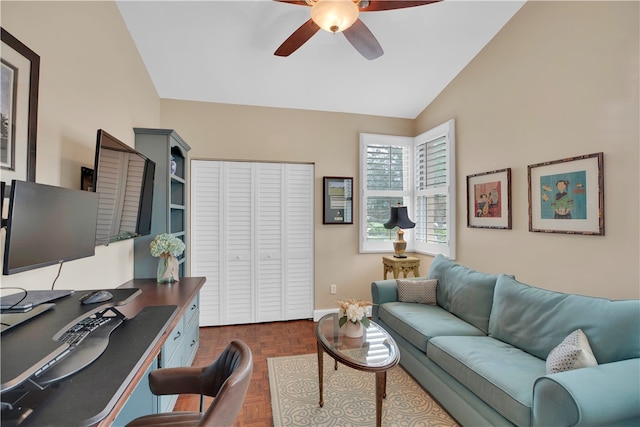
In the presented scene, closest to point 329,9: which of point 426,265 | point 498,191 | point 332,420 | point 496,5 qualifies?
point 496,5

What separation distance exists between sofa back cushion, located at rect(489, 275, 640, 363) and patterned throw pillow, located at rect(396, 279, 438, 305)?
2.02ft

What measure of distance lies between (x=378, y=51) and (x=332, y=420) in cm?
257

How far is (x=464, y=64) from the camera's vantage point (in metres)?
2.96

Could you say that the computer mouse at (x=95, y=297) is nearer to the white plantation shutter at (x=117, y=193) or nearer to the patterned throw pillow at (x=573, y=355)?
the white plantation shutter at (x=117, y=193)

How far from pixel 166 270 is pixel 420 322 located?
208 cm

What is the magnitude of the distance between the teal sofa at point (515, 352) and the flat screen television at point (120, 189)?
2230 millimetres

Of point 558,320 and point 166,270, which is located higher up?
point 166,270

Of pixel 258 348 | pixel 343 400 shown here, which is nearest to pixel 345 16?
pixel 343 400

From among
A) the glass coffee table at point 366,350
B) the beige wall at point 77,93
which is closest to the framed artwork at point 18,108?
the beige wall at point 77,93

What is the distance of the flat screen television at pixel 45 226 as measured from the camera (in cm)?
101

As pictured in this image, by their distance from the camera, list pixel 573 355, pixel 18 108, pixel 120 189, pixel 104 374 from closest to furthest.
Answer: pixel 104 374 < pixel 18 108 < pixel 573 355 < pixel 120 189

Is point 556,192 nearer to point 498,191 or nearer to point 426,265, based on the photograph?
point 498,191

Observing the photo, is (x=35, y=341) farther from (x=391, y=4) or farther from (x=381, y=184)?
(x=381, y=184)

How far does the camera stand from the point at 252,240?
343 cm
